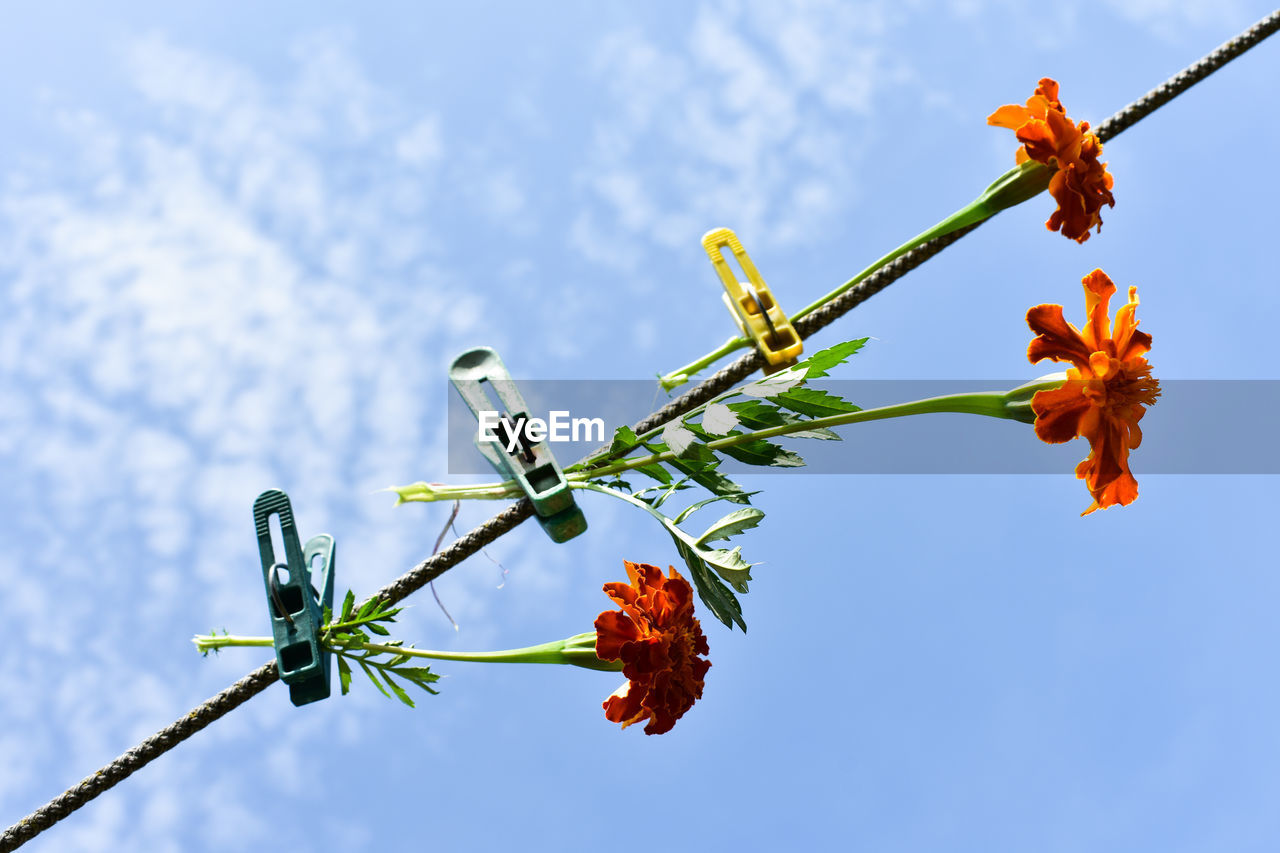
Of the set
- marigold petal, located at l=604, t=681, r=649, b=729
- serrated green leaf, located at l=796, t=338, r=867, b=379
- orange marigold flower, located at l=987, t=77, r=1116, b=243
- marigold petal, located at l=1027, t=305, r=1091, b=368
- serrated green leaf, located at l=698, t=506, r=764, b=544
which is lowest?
marigold petal, located at l=604, t=681, r=649, b=729

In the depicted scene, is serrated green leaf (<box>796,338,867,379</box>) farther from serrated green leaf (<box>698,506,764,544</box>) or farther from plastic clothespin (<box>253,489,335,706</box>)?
plastic clothespin (<box>253,489,335,706</box>)

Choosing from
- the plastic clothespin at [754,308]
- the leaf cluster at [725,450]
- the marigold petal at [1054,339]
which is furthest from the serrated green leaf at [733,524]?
the marigold petal at [1054,339]

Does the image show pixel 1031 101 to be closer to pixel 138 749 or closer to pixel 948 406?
pixel 948 406

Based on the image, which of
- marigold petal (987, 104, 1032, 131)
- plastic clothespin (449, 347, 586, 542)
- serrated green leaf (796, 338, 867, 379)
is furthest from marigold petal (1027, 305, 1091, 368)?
plastic clothespin (449, 347, 586, 542)

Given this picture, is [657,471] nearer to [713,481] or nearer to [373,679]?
[713,481]

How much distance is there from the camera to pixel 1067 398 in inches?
36.0

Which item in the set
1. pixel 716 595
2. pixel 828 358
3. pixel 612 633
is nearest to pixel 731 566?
pixel 716 595

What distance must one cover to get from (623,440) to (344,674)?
41 cm

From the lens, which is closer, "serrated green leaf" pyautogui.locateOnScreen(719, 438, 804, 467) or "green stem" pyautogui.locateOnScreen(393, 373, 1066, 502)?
"green stem" pyautogui.locateOnScreen(393, 373, 1066, 502)

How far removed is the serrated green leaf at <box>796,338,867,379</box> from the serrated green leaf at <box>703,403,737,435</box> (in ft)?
0.31

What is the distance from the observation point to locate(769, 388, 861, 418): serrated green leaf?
1056mm

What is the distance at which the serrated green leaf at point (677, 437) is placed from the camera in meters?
1.08

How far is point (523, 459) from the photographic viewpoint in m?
1.12

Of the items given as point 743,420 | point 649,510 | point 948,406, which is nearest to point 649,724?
point 649,510
